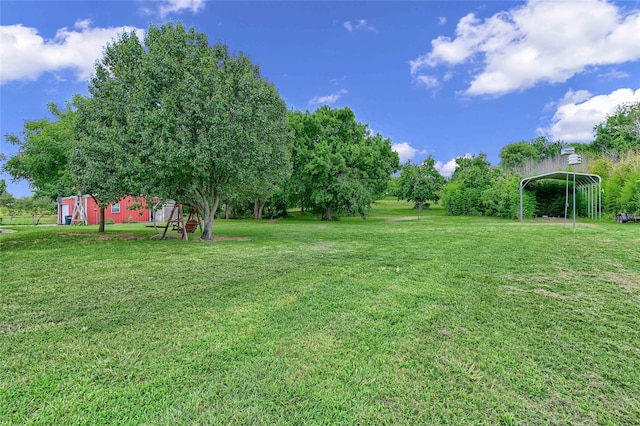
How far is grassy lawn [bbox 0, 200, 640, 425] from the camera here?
1.90 meters

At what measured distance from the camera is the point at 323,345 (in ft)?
8.70

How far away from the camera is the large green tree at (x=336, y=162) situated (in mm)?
19781

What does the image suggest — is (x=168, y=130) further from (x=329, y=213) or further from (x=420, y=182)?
(x=420, y=182)

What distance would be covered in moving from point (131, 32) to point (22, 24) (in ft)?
12.6

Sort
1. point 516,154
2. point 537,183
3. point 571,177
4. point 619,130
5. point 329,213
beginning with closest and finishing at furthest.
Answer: point 571,177 → point 537,183 → point 329,213 → point 619,130 → point 516,154

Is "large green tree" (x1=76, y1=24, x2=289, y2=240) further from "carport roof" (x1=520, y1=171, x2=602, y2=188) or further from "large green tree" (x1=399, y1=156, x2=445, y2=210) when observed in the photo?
"large green tree" (x1=399, y1=156, x2=445, y2=210)

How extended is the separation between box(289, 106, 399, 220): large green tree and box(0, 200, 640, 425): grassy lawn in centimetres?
1475

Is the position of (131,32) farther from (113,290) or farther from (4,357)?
(4,357)

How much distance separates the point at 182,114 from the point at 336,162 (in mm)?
12268

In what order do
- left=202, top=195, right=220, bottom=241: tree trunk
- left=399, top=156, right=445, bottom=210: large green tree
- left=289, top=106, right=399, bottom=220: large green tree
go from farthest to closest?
1. left=399, top=156, right=445, bottom=210: large green tree
2. left=289, top=106, right=399, bottom=220: large green tree
3. left=202, top=195, right=220, bottom=241: tree trunk

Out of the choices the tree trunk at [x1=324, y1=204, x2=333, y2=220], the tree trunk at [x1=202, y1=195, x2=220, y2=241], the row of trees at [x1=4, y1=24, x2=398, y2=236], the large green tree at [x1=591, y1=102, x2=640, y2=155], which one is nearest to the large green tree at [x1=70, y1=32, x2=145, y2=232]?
the row of trees at [x1=4, y1=24, x2=398, y2=236]

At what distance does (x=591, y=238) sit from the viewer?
8.45 meters

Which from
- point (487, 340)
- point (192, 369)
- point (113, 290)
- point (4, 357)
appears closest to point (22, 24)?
point (113, 290)

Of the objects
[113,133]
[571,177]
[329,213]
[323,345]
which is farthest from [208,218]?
[571,177]
